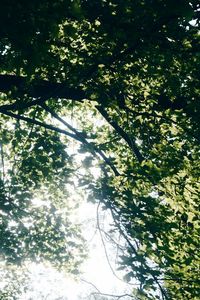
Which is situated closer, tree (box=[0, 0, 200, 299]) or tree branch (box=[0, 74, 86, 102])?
tree (box=[0, 0, 200, 299])

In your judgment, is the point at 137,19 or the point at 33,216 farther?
the point at 33,216

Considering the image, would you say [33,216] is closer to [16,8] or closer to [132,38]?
[132,38]

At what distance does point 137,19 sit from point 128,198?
136 inches

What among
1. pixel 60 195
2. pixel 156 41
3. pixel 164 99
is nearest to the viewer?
pixel 156 41

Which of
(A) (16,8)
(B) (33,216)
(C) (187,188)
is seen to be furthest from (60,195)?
(A) (16,8)

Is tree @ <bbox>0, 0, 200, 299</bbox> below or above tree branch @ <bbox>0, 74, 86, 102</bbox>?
below

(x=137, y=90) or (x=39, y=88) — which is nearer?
(x=39, y=88)

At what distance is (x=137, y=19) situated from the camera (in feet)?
19.4

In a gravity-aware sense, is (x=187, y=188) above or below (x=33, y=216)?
below

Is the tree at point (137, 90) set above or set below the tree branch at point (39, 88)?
below

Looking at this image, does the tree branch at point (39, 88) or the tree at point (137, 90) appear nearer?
the tree at point (137, 90)

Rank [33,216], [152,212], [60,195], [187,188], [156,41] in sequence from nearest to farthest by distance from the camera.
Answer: [152,212], [156,41], [187,188], [33,216], [60,195]

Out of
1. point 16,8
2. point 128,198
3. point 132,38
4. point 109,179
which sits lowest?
point 128,198

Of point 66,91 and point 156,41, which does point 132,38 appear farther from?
point 66,91
